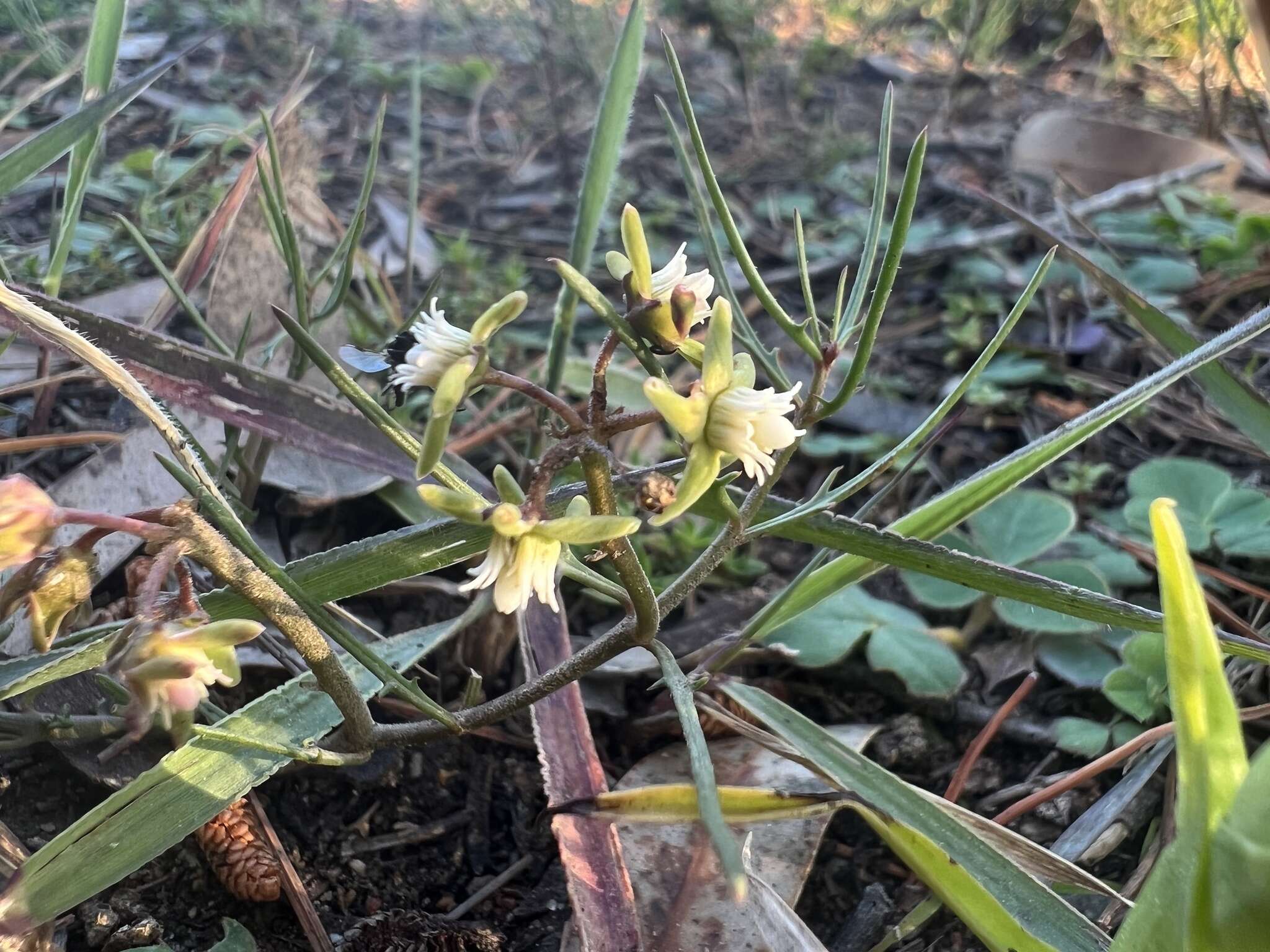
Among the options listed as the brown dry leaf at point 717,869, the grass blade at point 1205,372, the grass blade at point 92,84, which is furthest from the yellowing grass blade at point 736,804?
the grass blade at point 92,84

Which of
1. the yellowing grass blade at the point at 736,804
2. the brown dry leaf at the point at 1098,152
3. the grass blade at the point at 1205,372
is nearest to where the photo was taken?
the yellowing grass blade at the point at 736,804

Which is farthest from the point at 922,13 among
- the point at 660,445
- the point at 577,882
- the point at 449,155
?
the point at 577,882

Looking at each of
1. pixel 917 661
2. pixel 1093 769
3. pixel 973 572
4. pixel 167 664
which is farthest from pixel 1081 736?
pixel 167 664

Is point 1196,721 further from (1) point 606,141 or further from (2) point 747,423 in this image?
(1) point 606,141

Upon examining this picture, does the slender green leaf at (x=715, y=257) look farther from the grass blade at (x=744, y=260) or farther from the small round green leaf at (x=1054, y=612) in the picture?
the small round green leaf at (x=1054, y=612)

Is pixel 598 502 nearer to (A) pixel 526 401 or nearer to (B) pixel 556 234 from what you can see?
(A) pixel 526 401

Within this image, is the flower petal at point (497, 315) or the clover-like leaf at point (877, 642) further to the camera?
the clover-like leaf at point (877, 642)

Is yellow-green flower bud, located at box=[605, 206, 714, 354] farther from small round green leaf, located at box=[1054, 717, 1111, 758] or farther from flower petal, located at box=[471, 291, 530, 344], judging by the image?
small round green leaf, located at box=[1054, 717, 1111, 758]
